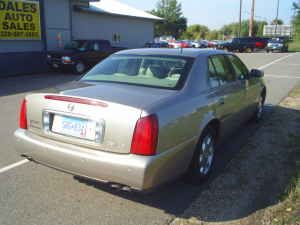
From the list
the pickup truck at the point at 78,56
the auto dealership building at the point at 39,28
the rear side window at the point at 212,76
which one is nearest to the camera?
the rear side window at the point at 212,76

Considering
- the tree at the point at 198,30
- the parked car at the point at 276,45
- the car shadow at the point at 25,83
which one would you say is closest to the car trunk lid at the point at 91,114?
the car shadow at the point at 25,83

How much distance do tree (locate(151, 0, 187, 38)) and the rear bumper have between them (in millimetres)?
59883

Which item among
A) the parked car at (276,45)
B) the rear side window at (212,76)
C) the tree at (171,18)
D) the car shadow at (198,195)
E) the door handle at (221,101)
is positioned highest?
the tree at (171,18)

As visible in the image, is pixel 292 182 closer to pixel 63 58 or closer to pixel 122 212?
pixel 122 212

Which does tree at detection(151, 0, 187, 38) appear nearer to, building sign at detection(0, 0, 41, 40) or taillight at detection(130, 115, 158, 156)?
building sign at detection(0, 0, 41, 40)

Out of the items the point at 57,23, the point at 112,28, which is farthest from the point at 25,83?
the point at 112,28

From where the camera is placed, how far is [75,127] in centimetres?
308

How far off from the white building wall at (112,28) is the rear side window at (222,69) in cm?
1597

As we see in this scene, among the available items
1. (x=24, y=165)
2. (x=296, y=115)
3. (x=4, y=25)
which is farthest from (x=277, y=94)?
(x=4, y=25)

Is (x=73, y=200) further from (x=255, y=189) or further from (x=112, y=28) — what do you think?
(x=112, y=28)

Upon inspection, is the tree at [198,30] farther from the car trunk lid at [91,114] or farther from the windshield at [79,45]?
the car trunk lid at [91,114]

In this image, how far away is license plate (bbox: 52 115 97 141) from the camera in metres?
2.99

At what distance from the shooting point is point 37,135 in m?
3.37

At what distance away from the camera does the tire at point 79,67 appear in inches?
572
